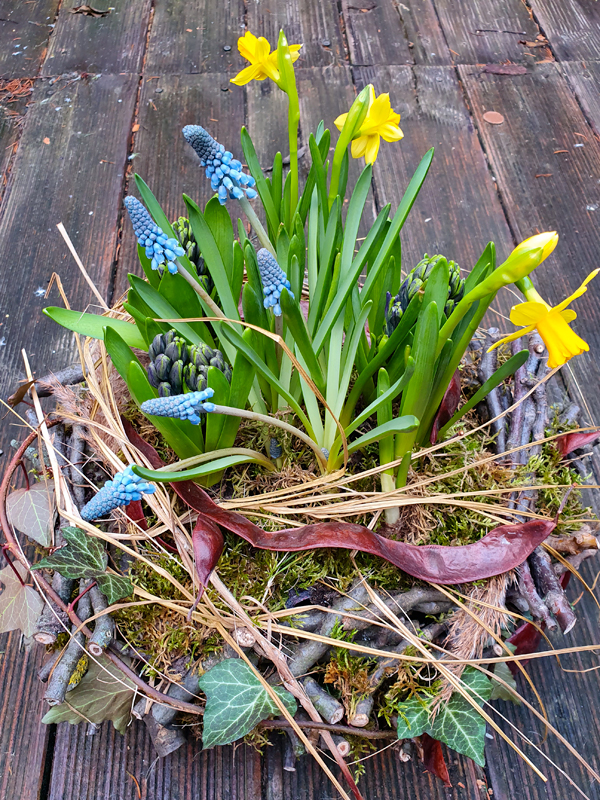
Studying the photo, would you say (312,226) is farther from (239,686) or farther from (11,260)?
(11,260)

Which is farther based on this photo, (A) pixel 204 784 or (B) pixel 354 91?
(B) pixel 354 91

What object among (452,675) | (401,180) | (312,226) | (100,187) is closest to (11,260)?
(100,187)

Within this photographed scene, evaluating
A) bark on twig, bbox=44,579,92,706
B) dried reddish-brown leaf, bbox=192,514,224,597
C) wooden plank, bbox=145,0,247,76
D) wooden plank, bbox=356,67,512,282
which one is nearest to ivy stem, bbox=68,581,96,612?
bark on twig, bbox=44,579,92,706

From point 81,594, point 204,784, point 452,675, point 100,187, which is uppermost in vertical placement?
point 100,187

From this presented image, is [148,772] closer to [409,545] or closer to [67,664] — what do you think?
[67,664]

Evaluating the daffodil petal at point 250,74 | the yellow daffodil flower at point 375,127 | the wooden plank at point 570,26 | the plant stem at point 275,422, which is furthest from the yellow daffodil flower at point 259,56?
the wooden plank at point 570,26

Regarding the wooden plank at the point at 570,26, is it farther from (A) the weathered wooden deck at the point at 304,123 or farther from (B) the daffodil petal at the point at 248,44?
(B) the daffodil petal at the point at 248,44
